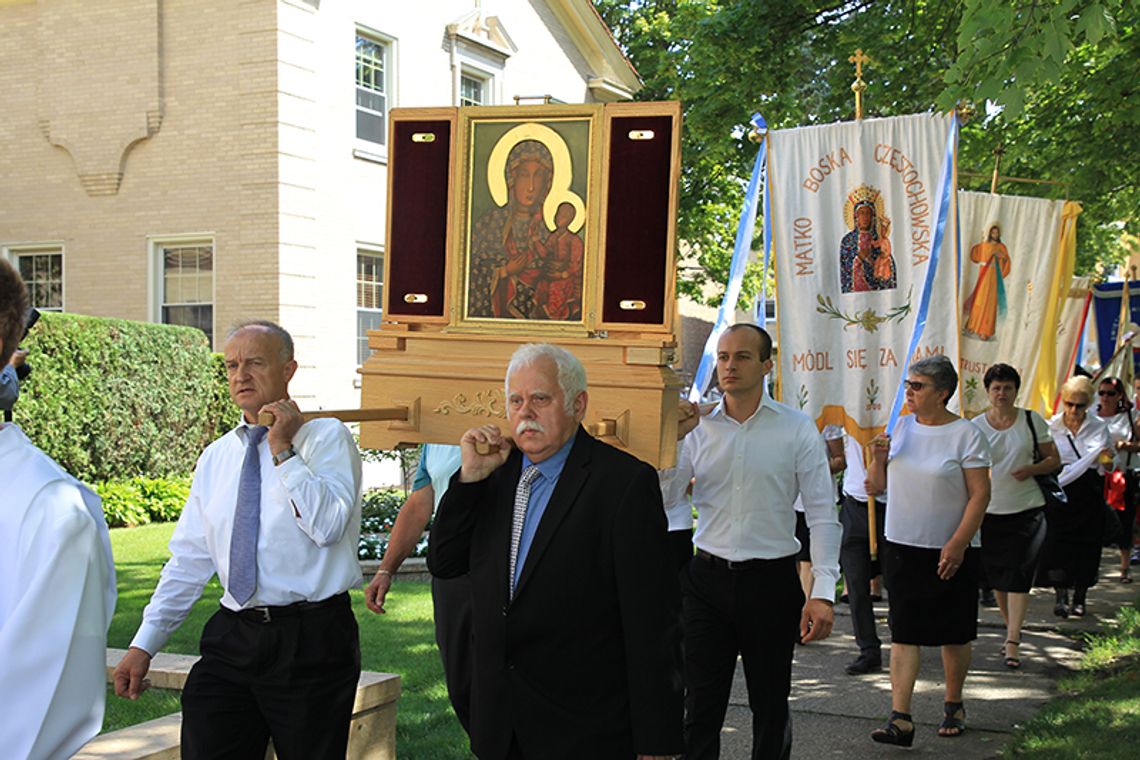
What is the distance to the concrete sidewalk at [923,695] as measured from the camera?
7184mm

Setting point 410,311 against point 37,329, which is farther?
point 37,329

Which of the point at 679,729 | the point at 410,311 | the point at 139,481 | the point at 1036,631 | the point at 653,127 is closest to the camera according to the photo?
the point at 679,729

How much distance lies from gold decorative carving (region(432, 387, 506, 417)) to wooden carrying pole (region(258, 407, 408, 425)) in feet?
0.43

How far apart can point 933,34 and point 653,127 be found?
11.3m

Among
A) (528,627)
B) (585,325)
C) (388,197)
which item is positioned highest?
(388,197)

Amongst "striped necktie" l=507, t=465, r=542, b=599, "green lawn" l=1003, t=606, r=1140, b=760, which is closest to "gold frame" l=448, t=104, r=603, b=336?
"striped necktie" l=507, t=465, r=542, b=599

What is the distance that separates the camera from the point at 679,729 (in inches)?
152

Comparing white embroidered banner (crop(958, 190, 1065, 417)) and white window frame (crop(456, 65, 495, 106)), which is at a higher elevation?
white window frame (crop(456, 65, 495, 106))

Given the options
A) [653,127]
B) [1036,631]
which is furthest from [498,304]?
[1036,631]

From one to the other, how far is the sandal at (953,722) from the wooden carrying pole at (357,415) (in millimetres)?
4433

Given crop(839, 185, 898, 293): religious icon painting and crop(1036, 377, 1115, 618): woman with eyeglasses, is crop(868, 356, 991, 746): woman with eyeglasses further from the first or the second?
crop(1036, 377, 1115, 618): woman with eyeglasses

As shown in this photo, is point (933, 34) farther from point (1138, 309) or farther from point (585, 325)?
point (585, 325)

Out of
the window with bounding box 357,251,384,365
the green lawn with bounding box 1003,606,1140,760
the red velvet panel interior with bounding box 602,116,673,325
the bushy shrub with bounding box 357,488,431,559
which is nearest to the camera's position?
the red velvet panel interior with bounding box 602,116,673,325

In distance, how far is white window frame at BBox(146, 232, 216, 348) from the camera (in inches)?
761
